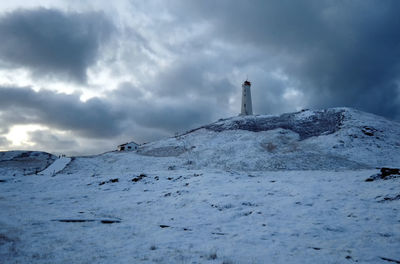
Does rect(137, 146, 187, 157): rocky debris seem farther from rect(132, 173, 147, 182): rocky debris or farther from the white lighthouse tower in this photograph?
the white lighthouse tower

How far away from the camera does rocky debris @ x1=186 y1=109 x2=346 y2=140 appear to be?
4919 cm

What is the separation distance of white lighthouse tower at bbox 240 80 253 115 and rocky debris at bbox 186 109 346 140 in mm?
23290

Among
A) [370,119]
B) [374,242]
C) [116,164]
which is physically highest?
[370,119]

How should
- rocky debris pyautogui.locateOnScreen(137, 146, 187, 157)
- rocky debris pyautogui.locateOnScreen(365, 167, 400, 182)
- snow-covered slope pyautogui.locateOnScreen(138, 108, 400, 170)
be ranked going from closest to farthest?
rocky debris pyautogui.locateOnScreen(365, 167, 400, 182), snow-covered slope pyautogui.locateOnScreen(138, 108, 400, 170), rocky debris pyautogui.locateOnScreen(137, 146, 187, 157)

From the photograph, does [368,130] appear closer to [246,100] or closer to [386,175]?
[386,175]

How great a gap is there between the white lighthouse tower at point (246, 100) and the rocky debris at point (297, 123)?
23.3m

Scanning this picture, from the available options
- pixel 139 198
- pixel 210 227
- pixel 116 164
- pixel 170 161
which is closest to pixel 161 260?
pixel 210 227

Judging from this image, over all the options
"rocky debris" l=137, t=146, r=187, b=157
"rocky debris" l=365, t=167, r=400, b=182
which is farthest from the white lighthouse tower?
"rocky debris" l=365, t=167, r=400, b=182

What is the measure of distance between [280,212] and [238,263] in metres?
6.94

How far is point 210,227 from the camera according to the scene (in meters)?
11.9

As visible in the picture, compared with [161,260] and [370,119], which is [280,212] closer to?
[161,260]

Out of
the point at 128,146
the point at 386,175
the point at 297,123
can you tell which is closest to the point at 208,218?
the point at 386,175

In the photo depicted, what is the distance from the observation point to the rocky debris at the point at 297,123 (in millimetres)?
49188

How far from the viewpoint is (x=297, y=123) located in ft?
183
